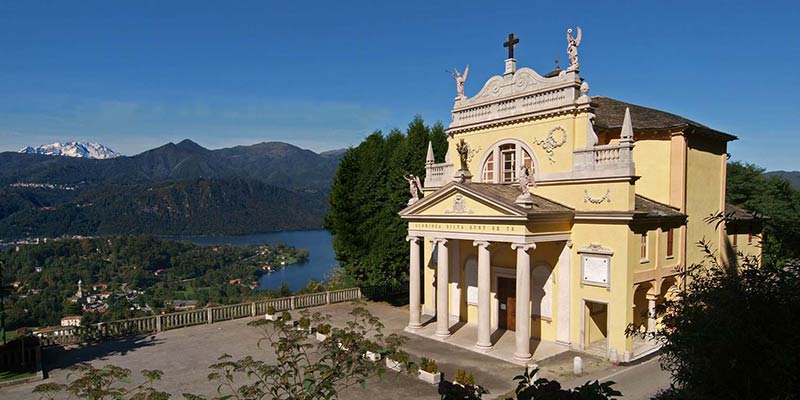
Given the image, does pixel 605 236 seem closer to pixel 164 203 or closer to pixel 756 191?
pixel 756 191

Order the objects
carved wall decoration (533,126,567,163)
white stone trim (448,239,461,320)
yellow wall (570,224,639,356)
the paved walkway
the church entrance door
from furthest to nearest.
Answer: white stone trim (448,239,461,320) → the church entrance door → carved wall decoration (533,126,567,163) → the paved walkway → yellow wall (570,224,639,356)

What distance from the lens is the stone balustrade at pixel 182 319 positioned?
20.1 m

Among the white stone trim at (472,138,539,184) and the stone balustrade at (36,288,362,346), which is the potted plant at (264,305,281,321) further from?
the white stone trim at (472,138,539,184)

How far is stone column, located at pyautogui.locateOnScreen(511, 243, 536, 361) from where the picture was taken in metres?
17.3

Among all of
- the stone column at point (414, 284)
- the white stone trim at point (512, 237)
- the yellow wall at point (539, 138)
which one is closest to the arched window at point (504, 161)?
the yellow wall at point (539, 138)

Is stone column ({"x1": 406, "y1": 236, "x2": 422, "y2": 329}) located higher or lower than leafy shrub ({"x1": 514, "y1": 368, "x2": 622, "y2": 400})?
lower

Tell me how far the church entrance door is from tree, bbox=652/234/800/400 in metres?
15.4

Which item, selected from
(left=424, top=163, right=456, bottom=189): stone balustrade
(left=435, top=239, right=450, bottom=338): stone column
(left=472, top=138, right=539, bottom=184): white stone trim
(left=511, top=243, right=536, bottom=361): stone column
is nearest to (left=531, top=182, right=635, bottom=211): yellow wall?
(left=472, top=138, right=539, bottom=184): white stone trim

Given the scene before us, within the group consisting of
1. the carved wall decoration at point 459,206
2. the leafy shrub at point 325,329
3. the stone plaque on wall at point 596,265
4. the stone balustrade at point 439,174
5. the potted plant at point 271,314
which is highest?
the stone balustrade at point 439,174

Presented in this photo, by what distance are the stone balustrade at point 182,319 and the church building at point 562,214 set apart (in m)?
8.24

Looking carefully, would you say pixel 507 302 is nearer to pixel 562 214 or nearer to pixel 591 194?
pixel 562 214

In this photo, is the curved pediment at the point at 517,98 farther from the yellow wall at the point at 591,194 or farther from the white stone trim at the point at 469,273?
the white stone trim at the point at 469,273

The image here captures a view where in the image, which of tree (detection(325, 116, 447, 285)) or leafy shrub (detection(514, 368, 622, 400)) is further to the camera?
tree (detection(325, 116, 447, 285))

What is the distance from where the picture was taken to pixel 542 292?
1984 centimetres
